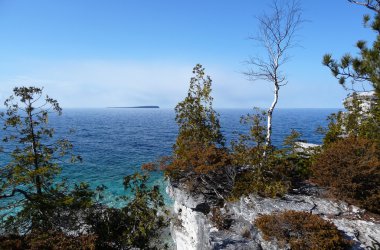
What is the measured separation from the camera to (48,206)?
10.6m

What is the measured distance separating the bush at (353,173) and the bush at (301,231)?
359cm

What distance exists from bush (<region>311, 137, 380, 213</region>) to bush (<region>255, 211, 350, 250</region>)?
3.59 metres

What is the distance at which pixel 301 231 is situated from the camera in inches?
467

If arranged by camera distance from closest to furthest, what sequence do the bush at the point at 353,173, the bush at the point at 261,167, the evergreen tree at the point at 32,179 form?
the evergreen tree at the point at 32,179 < the bush at the point at 353,173 < the bush at the point at 261,167

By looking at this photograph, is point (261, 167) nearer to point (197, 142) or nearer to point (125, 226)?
point (197, 142)

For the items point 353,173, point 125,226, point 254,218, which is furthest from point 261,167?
point 125,226

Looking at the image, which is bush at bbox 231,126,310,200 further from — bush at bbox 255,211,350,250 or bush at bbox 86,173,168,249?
bush at bbox 86,173,168,249

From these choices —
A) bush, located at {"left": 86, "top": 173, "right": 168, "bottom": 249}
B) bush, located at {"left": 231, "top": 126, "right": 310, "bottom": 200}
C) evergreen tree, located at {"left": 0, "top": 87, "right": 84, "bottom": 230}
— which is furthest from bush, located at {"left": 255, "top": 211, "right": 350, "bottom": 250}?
evergreen tree, located at {"left": 0, "top": 87, "right": 84, "bottom": 230}

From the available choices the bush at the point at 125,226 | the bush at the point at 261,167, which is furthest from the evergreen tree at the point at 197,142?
the bush at the point at 125,226

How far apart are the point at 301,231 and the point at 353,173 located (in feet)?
17.8

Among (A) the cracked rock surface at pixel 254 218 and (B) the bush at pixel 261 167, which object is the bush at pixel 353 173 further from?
(B) the bush at pixel 261 167

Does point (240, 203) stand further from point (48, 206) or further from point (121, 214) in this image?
point (48, 206)

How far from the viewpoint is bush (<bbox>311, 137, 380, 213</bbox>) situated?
1449 cm

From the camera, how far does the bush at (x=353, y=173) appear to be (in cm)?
1449
